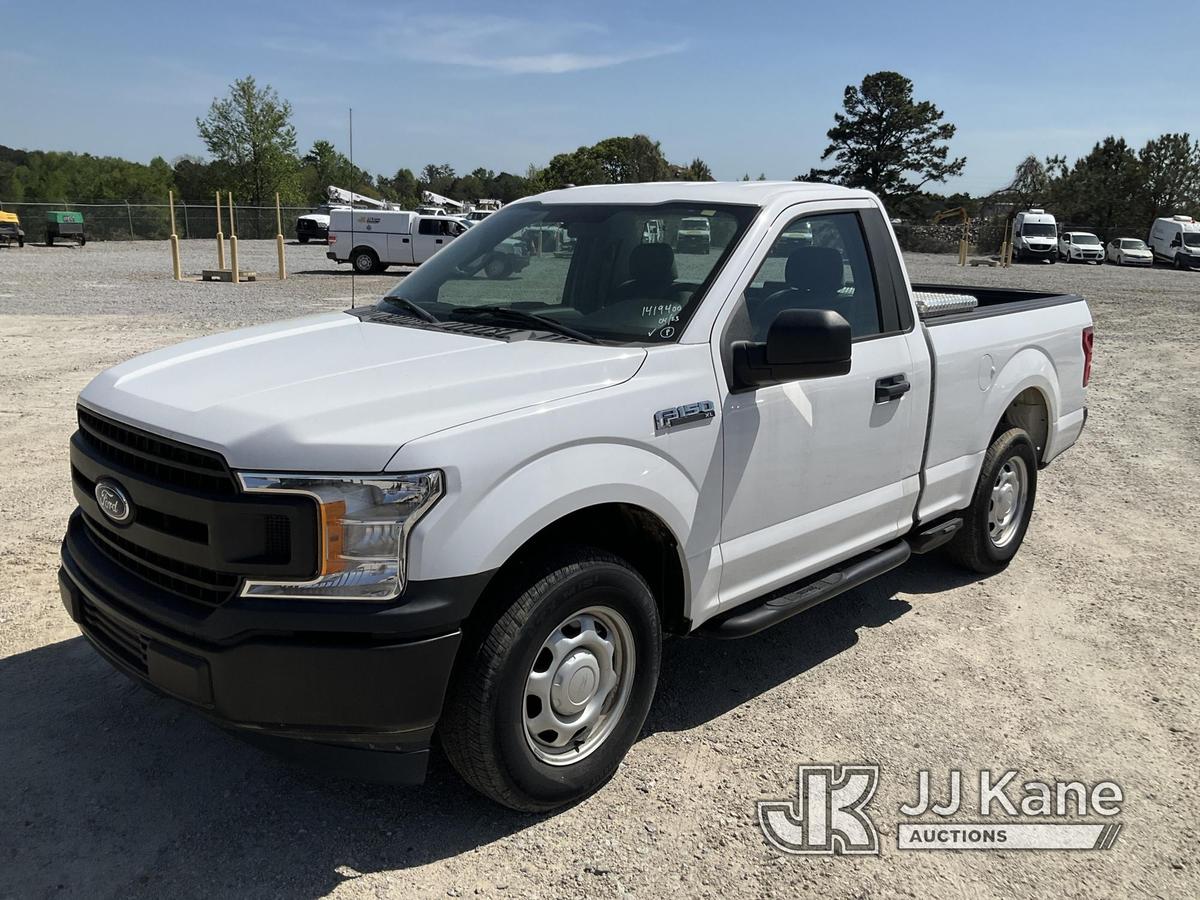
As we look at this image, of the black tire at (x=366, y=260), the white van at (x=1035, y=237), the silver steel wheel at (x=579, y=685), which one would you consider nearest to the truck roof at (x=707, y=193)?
the silver steel wheel at (x=579, y=685)

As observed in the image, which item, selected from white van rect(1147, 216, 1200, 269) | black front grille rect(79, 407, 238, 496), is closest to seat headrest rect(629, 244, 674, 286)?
black front grille rect(79, 407, 238, 496)

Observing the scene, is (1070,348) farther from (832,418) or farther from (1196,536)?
(832,418)

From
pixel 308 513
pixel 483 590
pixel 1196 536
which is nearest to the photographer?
pixel 308 513

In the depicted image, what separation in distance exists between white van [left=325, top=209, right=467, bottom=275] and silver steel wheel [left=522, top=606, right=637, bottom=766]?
1117 inches

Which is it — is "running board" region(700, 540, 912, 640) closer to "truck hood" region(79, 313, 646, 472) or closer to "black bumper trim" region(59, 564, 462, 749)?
"truck hood" region(79, 313, 646, 472)

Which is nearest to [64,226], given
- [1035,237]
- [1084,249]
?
[1035,237]

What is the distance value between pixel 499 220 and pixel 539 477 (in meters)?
2.10

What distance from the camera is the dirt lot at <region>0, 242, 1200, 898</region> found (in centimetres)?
288

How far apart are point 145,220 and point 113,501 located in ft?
170

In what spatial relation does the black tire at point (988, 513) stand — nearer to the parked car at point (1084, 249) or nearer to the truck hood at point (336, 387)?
the truck hood at point (336, 387)

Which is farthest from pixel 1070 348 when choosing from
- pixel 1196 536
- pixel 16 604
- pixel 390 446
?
pixel 16 604

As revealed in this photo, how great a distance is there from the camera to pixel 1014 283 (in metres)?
30.0

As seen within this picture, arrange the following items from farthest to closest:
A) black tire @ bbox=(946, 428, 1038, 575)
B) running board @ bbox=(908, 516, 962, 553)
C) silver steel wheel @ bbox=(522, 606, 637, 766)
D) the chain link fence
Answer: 1. the chain link fence
2. black tire @ bbox=(946, 428, 1038, 575)
3. running board @ bbox=(908, 516, 962, 553)
4. silver steel wheel @ bbox=(522, 606, 637, 766)

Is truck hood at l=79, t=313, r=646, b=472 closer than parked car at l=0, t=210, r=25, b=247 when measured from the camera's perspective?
Yes
